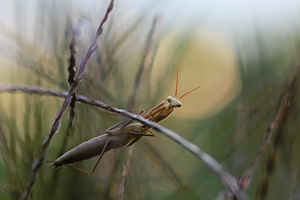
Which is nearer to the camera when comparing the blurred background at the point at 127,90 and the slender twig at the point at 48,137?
the slender twig at the point at 48,137

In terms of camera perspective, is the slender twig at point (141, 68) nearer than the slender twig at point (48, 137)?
No

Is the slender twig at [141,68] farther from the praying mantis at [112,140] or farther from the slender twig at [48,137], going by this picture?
the slender twig at [48,137]

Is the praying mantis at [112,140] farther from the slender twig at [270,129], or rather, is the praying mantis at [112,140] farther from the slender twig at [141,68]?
the slender twig at [270,129]

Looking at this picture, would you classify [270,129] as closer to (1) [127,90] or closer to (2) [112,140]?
(2) [112,140]

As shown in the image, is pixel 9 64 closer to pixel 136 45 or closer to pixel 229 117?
pixel 136 45

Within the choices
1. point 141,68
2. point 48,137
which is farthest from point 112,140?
point 48,137

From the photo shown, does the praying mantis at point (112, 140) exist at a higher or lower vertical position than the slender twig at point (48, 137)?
lower

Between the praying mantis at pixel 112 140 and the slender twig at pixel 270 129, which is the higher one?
the slender twig at pixel 270 129

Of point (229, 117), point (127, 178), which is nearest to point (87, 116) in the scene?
point (127, 178)

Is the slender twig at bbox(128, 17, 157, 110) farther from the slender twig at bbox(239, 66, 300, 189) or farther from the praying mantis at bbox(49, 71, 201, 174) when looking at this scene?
the slender twig at bbox(239, 66, 300, 189)
